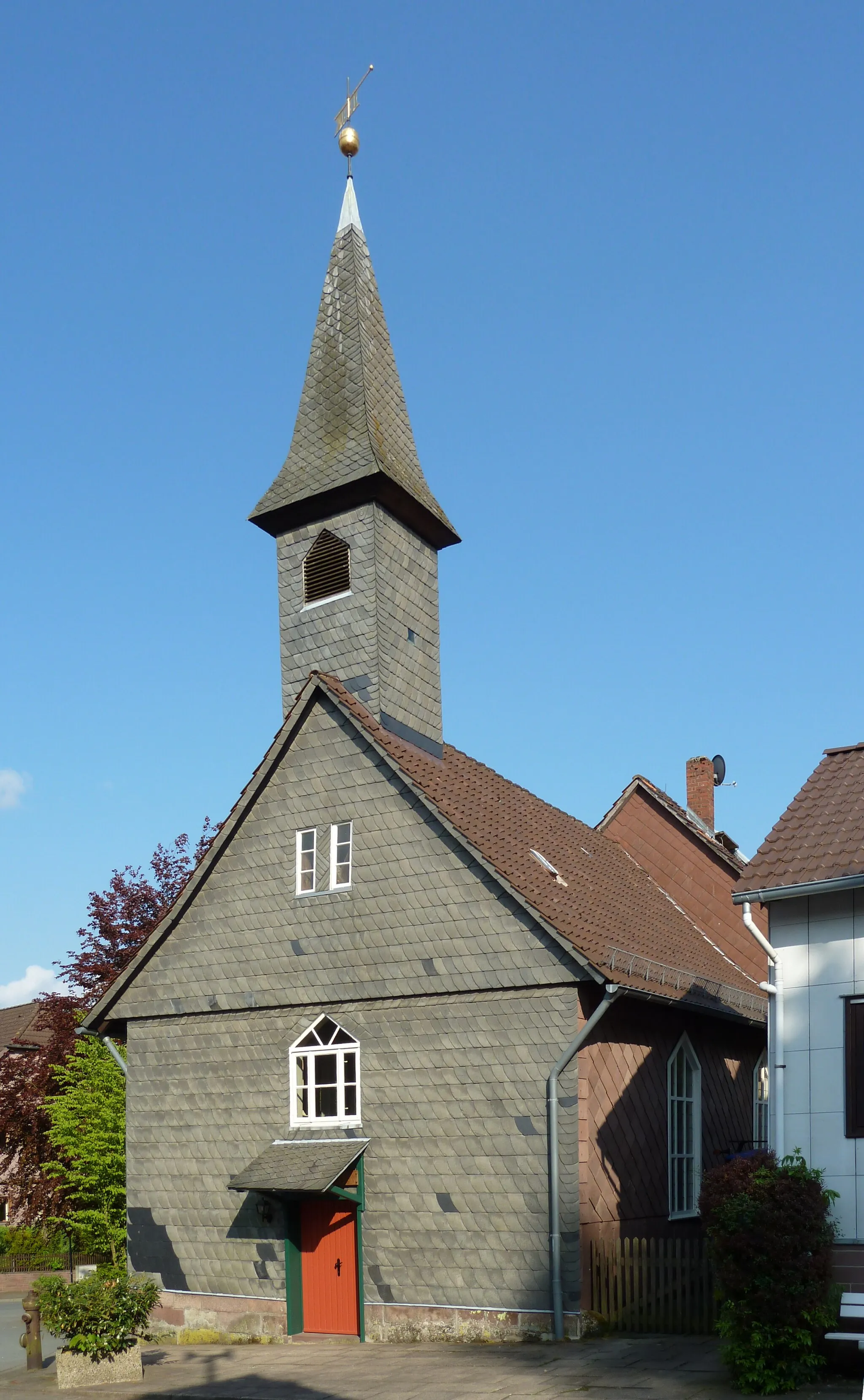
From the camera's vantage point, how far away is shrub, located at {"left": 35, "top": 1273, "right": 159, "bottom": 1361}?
1571 cm

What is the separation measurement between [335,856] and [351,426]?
24.1 feet

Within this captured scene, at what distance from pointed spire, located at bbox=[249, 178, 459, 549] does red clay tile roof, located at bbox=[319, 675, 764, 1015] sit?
332 centimetres

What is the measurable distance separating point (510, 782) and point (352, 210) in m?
10.9

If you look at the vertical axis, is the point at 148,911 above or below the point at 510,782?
below

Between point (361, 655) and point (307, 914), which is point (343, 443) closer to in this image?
point (361, 655)

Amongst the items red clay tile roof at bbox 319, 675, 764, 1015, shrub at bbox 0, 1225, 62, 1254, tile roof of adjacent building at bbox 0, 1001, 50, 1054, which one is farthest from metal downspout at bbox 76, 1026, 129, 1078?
tile roof of adjacent building at bbox 0, 1001, 50, 1054

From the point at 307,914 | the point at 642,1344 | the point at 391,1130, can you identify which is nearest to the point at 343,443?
the point at 307,914

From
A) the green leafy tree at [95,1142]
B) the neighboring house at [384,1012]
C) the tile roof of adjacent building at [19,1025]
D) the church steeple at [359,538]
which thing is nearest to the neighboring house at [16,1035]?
the tile roof of adjacent building at [19,1025]

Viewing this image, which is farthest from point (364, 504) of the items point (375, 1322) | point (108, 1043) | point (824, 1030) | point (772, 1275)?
point (772, 1275)

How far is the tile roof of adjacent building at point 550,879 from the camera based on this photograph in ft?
56.7

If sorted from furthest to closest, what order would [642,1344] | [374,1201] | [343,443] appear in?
[343,443] < [374,1201] < [642,1344]

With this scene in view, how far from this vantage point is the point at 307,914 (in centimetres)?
1912

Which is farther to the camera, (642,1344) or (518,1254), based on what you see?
(518,1254)

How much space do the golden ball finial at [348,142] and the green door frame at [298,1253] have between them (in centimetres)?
1728
